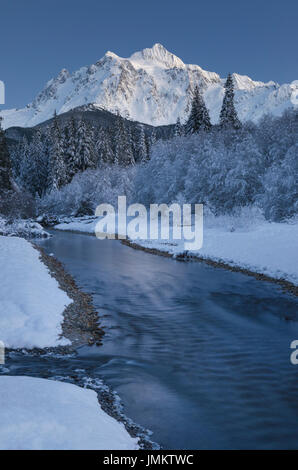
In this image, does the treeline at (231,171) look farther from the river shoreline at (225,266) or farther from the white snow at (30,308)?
the white snow at (30,308)

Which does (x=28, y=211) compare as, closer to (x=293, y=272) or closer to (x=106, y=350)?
(x=293, y=272)

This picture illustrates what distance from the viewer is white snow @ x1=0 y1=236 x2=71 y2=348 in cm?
854

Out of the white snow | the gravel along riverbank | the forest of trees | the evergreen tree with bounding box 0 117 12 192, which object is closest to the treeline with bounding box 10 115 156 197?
the forest of trees

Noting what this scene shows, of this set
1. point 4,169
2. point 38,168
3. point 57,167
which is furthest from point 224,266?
point 38,168

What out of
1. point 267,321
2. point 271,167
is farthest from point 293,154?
point 267,321

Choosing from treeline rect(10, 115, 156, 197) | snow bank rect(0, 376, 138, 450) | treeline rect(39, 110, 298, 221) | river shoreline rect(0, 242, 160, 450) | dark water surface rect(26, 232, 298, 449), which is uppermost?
treeline rect(10, 115, 156, 197)

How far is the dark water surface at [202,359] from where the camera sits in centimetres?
568

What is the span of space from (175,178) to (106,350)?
3402cm

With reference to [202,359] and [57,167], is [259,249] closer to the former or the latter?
[202,359]

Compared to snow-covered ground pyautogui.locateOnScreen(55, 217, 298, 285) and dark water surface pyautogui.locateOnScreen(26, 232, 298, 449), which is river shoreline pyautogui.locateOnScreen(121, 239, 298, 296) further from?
dark water surface pyautogui.locateOnScreen(26, 232, 298, 449)

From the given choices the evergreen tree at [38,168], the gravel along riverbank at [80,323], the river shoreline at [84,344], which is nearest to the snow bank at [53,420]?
the river shoreline at [84,344]

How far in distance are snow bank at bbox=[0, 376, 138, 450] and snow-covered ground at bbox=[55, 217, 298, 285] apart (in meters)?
11.7

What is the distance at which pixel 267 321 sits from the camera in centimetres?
1125

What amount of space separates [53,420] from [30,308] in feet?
17.7
